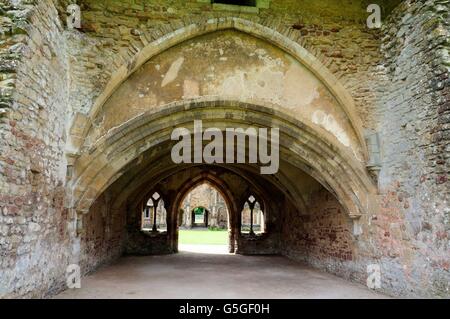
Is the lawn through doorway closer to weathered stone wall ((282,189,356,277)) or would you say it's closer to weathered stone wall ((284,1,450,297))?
weathered stone wall ((282,189,356,277))

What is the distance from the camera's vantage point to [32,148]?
421cm

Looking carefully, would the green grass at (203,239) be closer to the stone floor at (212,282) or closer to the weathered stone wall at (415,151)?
the stone floor at (212,282)

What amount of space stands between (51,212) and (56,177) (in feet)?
1.45

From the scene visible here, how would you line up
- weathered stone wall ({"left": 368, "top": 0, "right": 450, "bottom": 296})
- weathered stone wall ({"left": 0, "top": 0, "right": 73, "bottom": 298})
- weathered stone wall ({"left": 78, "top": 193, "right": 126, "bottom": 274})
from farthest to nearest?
1. weathered stone wall ({"left": 78, "top": 193, "right": 126, "bottom": 274})
2. weathered stone wall ({"left": 368, "top": 0, "right": 450, "bottom": 296})
3. weathered stone wall ({"left": 0, "top": 0, "right": 73, "bottom": 298})

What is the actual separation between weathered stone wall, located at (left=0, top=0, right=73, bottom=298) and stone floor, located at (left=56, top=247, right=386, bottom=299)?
81 centimetres

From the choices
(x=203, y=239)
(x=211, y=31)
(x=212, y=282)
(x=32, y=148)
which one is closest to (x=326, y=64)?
(x=211, y=31)

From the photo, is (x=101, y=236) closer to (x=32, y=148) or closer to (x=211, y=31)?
(x=32, y=148)

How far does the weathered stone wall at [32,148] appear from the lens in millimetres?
3736

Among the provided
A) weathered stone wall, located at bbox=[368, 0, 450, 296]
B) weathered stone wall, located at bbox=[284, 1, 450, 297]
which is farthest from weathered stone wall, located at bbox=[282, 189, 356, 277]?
weathered stone wall, located at bbox=[368, 0, 450, 296]

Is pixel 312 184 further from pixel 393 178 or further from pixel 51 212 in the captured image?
pixel 51 212

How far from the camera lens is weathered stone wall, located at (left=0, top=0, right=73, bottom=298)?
3.74 metres

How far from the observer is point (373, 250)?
576 centimetres

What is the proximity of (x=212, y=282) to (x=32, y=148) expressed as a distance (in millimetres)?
3563
